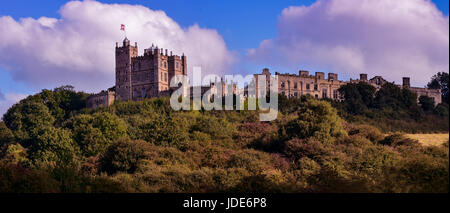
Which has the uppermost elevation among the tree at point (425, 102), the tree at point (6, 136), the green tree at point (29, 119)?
the tree at point (425, 102)

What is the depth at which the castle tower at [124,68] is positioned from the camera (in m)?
79.9

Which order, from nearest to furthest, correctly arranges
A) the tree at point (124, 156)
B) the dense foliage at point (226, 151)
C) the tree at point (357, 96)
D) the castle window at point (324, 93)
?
the dense foliage at point (226, 151) → the tree at point (124, 156) → the tree at point (357, 96) → the castle window at point (324, 93)

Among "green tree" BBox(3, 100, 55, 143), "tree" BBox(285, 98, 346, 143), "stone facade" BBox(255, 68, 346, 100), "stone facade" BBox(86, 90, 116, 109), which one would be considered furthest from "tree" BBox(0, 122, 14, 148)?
"tree" BBox(285, 98, 346, 143)

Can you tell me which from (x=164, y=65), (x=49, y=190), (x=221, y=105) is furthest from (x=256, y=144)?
(x=164, y=65)

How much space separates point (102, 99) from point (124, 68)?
6577mm

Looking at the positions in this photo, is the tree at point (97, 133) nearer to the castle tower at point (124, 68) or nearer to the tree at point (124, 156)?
the tree at point (124, 156)

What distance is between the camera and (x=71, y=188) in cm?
2991

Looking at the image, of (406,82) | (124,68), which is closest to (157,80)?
(124,68)

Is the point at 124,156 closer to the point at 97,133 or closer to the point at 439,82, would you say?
the point at 97,133

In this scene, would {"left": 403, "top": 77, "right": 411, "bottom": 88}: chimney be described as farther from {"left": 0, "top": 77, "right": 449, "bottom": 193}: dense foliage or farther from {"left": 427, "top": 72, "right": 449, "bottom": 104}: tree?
{"left": 0, "top": 77, "right": 449, "bottom": 193}: dense foliage

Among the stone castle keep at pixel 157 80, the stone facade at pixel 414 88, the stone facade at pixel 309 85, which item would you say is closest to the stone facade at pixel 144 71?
the stone castle keep at pixel 157 80

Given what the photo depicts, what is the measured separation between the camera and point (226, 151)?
4491 centimetres

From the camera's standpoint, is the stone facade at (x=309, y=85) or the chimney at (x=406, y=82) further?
the chimney at (x=406, y=82)

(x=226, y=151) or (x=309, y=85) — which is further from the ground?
(x=309, y=85)
